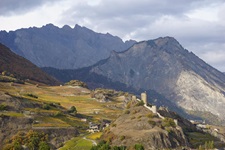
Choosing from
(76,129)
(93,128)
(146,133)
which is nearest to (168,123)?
(146,133)

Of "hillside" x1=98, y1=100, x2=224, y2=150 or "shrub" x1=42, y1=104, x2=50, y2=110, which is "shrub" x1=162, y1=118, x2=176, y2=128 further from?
"shrub" x1=42, y1=104, x2=50, y2=110

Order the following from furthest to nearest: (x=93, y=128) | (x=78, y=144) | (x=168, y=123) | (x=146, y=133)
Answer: (x=93, y=128) < (x=168, y=123) < (x=78, y=144) < (x=146, y=133)

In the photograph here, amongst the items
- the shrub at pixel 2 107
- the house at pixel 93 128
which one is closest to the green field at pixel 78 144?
the house at pixel 93 128

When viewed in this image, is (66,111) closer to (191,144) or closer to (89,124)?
(89,124)

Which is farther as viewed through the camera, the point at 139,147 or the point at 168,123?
the point at 168,123

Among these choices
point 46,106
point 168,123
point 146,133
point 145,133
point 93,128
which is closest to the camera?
point 146,133

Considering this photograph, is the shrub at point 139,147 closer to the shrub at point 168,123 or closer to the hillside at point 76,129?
the hillside at point 76,129

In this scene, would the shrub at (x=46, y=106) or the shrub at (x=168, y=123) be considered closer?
the shrub at (x=168, y=123)

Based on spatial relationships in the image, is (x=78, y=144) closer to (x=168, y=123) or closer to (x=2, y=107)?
(x=168, y=123)

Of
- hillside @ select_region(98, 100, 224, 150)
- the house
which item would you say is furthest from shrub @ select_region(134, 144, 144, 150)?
Result: the house

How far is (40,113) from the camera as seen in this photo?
156125mm

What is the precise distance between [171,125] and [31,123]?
52.6 meters

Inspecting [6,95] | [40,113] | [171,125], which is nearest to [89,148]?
[171,125]

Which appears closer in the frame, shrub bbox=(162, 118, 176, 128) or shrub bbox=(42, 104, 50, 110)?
shrub bbox=(162, 118, 176, 128)
